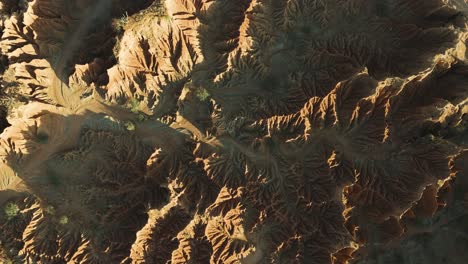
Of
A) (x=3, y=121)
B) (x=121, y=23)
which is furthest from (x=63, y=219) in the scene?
(x=121, y=23)

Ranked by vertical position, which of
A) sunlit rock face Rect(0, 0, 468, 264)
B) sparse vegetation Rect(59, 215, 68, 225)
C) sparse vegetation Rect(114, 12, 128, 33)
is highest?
sparse vegetation Rect(114, 12, 128, 33)

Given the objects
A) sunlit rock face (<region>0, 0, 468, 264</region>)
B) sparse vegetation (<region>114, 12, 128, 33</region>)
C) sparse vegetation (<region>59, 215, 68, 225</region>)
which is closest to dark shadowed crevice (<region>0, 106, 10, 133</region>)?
sunlit rock face (<region>0, 0, 468, 264</region>)

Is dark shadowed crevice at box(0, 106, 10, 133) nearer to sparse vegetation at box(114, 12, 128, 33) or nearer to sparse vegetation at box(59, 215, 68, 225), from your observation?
sparse vegetation at box(59, 215, 68, 225)

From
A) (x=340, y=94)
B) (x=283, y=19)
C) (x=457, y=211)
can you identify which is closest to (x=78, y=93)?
(x=283, y=19)

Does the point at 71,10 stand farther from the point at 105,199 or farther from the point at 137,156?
the point at 105,199

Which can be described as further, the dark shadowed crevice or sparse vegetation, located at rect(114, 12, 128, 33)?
the dark shadowed crevice

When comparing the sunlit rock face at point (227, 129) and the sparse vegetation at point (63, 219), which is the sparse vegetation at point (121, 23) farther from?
the sparse vegetation at point (63, 219)

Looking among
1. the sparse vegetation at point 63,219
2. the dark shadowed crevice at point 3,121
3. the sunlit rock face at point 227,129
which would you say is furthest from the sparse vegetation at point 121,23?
the sparse vegetation at point 63,219

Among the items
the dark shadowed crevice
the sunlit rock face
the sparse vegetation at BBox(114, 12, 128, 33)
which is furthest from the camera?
the dark shadowed crevice

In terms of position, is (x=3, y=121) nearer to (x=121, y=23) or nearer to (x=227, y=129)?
(x=121, y=23)
